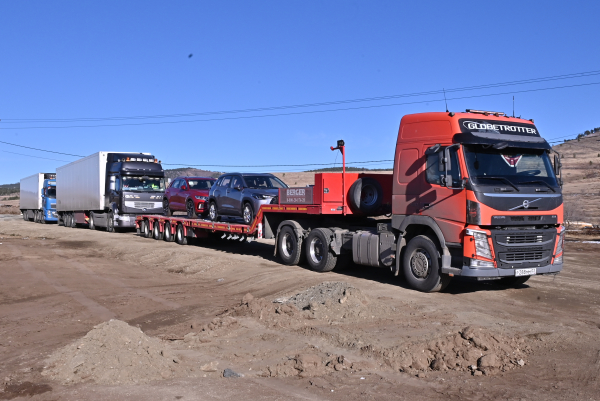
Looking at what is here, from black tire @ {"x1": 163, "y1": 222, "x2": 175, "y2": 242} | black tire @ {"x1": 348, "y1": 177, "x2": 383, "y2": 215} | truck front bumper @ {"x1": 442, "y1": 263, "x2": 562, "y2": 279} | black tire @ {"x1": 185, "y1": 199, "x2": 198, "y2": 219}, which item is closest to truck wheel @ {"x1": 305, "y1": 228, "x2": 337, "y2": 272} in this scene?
black tire @ {"x1": 348, "y1": 177, "x2": 383, "y2": 215}

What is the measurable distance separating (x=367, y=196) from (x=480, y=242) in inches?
147

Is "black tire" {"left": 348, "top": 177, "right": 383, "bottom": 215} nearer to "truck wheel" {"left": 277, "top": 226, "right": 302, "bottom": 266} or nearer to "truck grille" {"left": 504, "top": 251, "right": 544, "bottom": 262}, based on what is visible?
"truck wheel" {"left": 277, "top": 226, "right": 302, "bottom": 266}

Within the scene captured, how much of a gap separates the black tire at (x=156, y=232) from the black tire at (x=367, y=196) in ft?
40.5

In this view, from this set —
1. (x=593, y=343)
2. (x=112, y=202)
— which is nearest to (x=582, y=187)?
(x=112, y=202)

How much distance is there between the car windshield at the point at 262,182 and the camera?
1695cm

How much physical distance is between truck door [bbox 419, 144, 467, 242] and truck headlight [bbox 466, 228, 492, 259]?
0.25 m

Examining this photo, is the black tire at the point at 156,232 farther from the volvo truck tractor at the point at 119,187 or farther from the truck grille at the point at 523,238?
the truck grille at the point at 523,238

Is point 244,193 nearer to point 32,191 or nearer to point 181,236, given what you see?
point 181,236

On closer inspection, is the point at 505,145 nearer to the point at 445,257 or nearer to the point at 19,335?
the point at 445,257

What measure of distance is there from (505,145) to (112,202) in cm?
2289

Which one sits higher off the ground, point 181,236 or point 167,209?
point 167,209

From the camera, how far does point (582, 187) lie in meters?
42.7

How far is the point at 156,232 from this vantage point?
24.0 metres

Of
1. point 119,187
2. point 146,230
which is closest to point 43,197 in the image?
point 119,187
